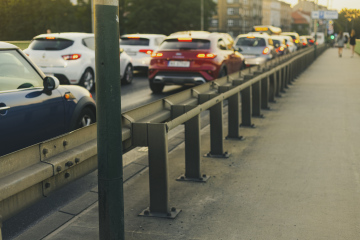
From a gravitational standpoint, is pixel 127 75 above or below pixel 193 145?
below

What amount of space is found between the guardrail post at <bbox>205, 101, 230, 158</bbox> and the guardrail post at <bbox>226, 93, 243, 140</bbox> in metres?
1.01

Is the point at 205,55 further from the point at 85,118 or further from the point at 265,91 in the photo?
the point at 85,118

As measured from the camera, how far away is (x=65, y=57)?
15359mm

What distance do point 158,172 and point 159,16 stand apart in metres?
81.0

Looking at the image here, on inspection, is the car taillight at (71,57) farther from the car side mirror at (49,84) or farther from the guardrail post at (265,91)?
the car side mirror at (49,84)

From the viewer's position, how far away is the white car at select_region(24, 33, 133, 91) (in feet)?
50.1

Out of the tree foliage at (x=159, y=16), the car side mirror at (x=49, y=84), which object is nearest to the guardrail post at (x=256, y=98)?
the car side mirror at (x=49, y=84)

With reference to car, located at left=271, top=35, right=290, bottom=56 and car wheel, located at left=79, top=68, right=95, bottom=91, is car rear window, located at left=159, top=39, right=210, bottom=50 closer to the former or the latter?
car wheel, located at left=79, top=68, right=95, bottom=91

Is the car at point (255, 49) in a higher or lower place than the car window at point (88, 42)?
lower

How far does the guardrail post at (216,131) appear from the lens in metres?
7.12

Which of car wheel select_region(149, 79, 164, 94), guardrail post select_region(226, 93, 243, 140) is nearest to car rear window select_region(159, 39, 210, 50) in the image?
car wheel select_region(149, 79, 164, 94)

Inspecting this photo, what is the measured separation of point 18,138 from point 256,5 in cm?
16233

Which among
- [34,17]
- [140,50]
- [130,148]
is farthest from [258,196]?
[34,17]

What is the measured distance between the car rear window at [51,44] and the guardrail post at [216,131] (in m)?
9.00
